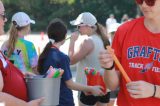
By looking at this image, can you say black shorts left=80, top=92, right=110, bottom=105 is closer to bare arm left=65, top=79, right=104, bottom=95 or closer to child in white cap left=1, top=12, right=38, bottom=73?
child in white cap left=1, top=12, right=38, bottom=73

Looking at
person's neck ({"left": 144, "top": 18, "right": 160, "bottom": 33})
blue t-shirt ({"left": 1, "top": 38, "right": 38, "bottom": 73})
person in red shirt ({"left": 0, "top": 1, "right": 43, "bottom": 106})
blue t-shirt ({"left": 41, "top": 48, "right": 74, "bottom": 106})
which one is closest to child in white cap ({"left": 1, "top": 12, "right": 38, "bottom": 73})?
blue t-shirt ({"left": 1, "top": 38, "right": 38, "bottom": 73})

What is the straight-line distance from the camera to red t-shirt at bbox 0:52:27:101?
285cm

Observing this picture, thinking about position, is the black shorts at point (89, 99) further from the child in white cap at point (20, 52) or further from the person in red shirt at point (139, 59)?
the person in red shirt at point (139, 59)

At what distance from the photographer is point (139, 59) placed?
116 inches

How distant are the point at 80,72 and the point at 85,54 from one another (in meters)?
0.25

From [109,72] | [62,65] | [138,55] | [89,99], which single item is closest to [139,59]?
[138,55]

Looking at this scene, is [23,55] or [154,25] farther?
[23,55]

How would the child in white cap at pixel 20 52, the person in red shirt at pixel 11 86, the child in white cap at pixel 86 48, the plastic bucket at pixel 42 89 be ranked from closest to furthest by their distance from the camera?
1. the person in red shirt at pixel 11 86
2. the plastic bucket at pixel 42 89
3. the child in white cap at pixel 20 52
4. the child in white cap at pixel 86 48

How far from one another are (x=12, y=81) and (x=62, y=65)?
139cm

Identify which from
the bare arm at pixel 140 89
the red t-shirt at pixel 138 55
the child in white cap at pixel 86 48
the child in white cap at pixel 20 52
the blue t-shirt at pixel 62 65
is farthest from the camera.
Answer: the child in white cap at pixel 86 48

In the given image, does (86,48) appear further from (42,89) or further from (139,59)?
(139,59)

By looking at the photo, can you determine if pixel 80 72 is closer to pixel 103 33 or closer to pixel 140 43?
pixel 103 33

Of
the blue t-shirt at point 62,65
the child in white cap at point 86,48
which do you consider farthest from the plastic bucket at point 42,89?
the child in white cap at point 86,48

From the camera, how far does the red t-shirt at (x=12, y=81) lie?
2.85 m
